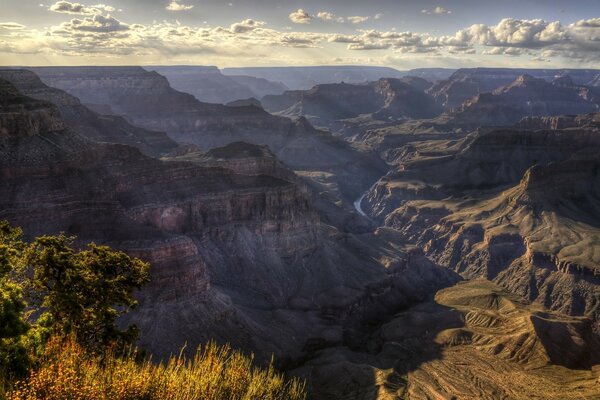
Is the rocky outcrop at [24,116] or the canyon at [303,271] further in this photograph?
the rocky outcrop at [24,116]

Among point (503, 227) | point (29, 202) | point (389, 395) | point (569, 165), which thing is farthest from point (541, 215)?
point (29, 202)

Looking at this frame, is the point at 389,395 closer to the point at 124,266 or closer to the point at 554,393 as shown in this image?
the point at 554,393

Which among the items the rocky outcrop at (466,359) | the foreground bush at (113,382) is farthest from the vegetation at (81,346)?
the rocky outcrop at (466,359)

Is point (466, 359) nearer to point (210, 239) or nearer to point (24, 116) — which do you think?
point (210, 239)

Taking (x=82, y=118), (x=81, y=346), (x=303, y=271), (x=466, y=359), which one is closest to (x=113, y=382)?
(x=81, y=346)

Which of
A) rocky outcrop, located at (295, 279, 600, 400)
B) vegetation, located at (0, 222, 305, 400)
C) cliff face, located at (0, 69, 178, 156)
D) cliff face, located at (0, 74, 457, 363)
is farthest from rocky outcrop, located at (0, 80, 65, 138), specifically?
rocky outcrop, located at (295, 279, 600, 400)

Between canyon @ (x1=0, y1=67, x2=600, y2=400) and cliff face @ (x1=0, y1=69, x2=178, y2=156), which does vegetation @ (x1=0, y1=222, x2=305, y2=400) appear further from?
cliff face @ (x1=0, y1=69, x2=178, y2=156)

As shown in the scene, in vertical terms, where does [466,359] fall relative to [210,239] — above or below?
below

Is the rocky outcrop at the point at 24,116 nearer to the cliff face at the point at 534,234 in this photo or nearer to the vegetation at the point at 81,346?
the vegetation at the point at 81,346
